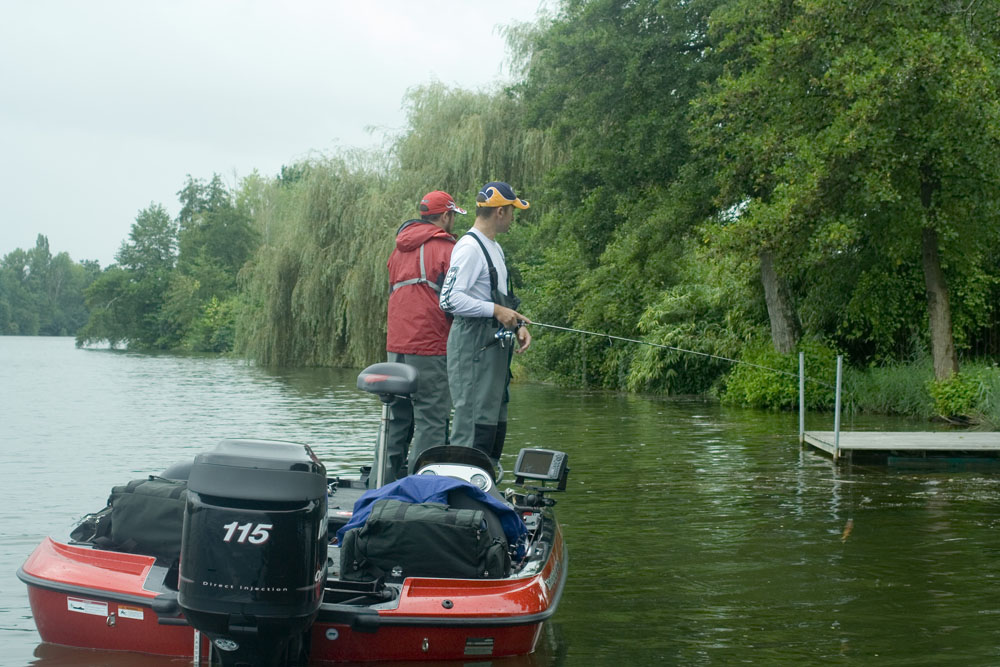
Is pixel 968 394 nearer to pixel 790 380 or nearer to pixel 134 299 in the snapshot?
pixel 790 380

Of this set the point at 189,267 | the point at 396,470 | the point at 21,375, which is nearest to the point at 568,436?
the point at 396,470

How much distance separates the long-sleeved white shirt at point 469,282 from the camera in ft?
22.7

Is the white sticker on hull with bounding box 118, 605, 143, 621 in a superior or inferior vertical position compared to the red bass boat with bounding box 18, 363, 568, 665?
inferior

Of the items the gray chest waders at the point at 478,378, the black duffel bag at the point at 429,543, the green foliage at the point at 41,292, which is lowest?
the black duffel bag at the point at 429,543

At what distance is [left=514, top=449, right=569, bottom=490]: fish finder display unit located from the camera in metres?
6.60

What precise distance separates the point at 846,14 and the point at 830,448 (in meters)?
6.88

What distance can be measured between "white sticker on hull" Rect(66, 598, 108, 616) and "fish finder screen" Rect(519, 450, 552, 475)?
8.20 feet

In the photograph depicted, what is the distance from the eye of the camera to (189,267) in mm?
77875

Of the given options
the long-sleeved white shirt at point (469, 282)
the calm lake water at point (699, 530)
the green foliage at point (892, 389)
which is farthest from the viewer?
the green foliage at point (892, 389)

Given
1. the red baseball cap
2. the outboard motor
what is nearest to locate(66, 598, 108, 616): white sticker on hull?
the outboard motor

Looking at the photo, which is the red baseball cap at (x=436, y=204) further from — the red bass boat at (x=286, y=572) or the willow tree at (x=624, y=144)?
the willow tree at (x=624, y=144)

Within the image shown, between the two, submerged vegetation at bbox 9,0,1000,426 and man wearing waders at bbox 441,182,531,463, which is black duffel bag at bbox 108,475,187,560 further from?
submerged vegetation at bbox 9,0,1000,426

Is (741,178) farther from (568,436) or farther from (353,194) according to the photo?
(353,194)

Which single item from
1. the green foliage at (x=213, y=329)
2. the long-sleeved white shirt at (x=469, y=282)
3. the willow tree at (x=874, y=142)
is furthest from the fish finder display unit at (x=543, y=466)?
the green foliage at (x=213, y=329)
